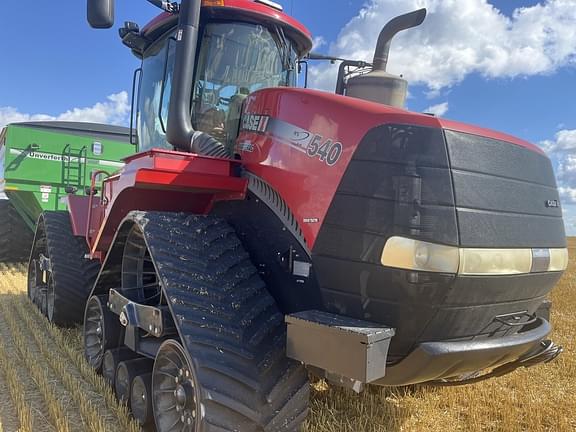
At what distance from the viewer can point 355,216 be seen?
2037 millimetres

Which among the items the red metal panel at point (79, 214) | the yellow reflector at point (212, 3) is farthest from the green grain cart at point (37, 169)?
the yellow reflector at point (212, 3)

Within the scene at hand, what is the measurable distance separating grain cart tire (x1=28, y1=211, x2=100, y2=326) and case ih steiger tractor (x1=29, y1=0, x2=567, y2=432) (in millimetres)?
1950

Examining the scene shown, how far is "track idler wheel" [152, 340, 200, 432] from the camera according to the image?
2.24 metres

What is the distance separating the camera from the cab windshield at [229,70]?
10.6 ft

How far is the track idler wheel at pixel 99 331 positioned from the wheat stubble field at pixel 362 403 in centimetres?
13

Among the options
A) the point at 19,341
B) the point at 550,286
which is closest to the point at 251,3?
the point at 550,286

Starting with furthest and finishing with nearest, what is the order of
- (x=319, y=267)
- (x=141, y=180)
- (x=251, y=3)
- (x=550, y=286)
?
(x=251, y=3), (x=141, y=180), (x=550, y=286), (x=319, y=267)

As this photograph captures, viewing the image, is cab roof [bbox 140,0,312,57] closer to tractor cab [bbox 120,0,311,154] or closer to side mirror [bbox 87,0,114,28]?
tractor cab [bbox 120,0,311,154]

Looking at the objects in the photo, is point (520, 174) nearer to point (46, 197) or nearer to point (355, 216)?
point (355, 216)

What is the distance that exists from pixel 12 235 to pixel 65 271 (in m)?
5.50

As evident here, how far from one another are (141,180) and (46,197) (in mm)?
7535

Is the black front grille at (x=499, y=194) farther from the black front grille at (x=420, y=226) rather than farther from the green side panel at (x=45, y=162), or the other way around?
the green side panel at (x=45, y=162)

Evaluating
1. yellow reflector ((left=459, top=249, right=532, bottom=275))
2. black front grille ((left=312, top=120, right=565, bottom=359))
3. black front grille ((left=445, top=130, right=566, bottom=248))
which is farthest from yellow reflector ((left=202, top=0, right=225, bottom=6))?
yellow reflector ((left=459, top=249, right=532, bottom=275))

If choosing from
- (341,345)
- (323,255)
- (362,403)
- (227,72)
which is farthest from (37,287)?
(341,345)
